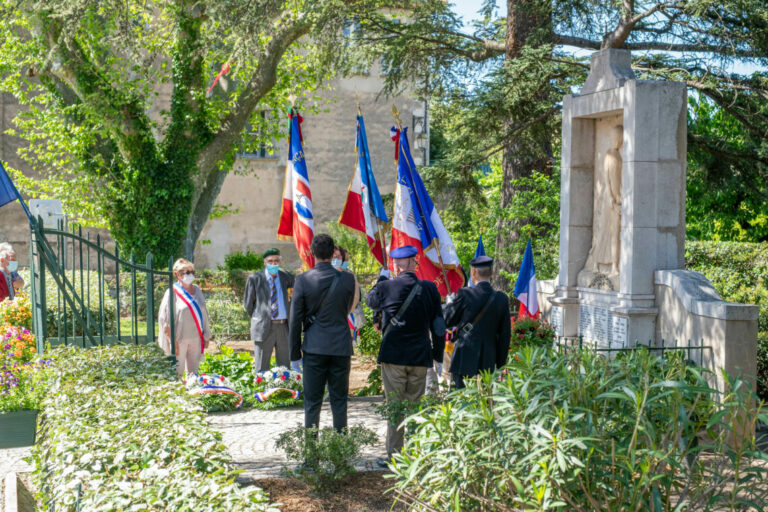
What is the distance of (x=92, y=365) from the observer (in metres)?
5.98

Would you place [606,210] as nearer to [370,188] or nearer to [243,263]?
[370,188]

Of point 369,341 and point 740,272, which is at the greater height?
point 740,272

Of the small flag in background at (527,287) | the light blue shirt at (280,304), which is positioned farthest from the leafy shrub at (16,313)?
the small flag in background at (527,287)

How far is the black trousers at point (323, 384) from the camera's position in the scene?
659 centimetres

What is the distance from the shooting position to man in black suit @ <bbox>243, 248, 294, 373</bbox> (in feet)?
33.0

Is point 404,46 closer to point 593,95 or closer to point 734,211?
point 593,95

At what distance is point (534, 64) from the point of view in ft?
42.3

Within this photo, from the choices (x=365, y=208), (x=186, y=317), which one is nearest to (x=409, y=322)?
(x=186, y=317)

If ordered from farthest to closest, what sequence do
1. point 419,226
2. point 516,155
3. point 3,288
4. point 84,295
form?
1. point 84,295
2. point 516,155
3. point 419,226
4. point 3,288

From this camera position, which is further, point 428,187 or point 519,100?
point 428,187

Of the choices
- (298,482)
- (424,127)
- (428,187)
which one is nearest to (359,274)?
(424,127)

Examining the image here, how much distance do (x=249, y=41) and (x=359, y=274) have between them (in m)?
12.3

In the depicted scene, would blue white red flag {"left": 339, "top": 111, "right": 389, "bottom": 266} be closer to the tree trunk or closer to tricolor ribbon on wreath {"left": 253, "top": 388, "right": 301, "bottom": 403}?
tricolor ribbon on wreath {"left": 253, "top": 388, "right": 301, "bottom": 403}

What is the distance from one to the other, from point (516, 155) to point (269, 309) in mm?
6486
